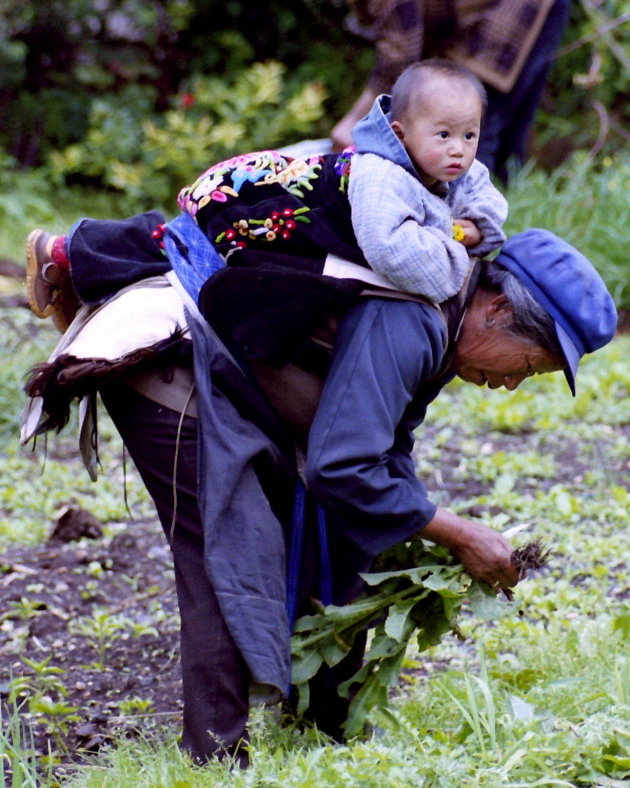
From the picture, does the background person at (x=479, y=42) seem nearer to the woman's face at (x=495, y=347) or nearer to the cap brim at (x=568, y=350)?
the woman's face at (x=495, y=347)

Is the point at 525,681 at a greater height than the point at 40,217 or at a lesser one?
greater

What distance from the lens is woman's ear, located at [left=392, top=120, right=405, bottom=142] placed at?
2594 mm

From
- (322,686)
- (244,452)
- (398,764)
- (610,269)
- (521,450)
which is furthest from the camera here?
(610,269)

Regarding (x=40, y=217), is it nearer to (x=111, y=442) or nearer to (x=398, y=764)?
(x=111, y=442)

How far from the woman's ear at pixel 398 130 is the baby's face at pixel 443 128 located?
19 mm

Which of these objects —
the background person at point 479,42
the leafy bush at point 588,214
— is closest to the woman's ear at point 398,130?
the background person at point 479,42

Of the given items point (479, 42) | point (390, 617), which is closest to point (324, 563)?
point (390, 617)

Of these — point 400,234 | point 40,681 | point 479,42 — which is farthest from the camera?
point 479,42

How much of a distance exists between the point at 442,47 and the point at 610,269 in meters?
1.58

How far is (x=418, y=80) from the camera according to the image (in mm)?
2570

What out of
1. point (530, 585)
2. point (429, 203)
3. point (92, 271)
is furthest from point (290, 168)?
point (530, 585)

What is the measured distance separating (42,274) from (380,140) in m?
0.90

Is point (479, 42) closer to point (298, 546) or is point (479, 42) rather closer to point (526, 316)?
point (526, 316)

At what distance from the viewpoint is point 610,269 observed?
22.4 ft
